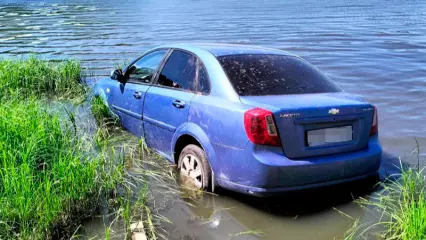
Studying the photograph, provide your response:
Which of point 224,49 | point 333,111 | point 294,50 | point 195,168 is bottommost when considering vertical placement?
point 294,50

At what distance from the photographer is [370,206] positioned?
4324 mm

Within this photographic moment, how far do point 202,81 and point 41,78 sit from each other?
5.38 m

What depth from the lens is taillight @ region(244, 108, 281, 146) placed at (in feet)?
12.6

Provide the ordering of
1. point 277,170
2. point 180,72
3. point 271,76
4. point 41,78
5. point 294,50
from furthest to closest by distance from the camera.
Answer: point 294,50 → point 41,78 → point 180,72 → point 271,76 → point 277,170

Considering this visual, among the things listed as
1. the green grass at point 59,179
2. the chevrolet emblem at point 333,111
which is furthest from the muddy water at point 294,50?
the chevrolet emblem at point 333,111

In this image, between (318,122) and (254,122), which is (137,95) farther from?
(318,122)

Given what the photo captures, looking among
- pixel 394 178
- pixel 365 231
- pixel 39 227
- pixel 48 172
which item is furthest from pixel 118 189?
pixel 394 178

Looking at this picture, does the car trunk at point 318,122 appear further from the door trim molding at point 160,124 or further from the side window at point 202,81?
the door trim molding at point 160,124

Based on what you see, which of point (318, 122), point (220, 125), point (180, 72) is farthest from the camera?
point (180, 72)

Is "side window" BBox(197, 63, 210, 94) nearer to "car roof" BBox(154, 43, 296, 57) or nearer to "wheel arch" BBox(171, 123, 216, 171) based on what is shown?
"car roof" BBox(154, 43, 296, 57)

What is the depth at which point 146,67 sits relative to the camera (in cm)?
590

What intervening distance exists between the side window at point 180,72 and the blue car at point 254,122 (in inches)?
0.6

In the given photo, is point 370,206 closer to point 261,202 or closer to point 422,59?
point 261,202

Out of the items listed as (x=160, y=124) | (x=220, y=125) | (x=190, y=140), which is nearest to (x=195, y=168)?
(x=190, y=140)
